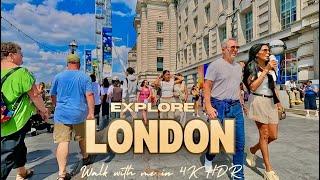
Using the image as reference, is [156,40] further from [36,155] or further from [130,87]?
[36,155]

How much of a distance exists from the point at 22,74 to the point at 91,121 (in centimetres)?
116

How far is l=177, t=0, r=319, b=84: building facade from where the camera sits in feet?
49.1

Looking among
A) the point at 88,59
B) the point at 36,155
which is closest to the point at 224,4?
the point at 88,59

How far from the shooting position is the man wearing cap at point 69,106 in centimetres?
426

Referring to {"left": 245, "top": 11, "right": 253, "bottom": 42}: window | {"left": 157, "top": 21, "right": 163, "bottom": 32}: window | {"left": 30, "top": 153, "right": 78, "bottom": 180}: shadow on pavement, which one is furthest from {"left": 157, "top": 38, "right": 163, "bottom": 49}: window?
{"left": 30, "top": 153, "right": 78, "bottom": 180}: shadow on pavement

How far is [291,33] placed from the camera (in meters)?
16.3

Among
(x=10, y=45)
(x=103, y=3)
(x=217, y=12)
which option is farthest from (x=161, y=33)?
(x=10, y=45)

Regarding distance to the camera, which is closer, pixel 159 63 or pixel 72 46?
pixel 72 46

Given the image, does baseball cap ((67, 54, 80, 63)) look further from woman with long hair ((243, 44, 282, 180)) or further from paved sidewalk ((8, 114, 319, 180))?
woman with long hair ((243, 44, 282, 180))

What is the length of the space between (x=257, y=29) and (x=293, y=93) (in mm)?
6267

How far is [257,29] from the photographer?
68.4 feet

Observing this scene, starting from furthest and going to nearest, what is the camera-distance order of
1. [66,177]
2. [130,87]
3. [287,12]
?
1. [287,12]
2. [130,87]
3. [66,177]

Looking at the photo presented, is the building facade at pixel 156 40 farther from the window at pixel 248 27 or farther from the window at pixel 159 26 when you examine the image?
the window at pixel 248 27

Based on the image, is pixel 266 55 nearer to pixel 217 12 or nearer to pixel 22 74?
pixel 22 74
